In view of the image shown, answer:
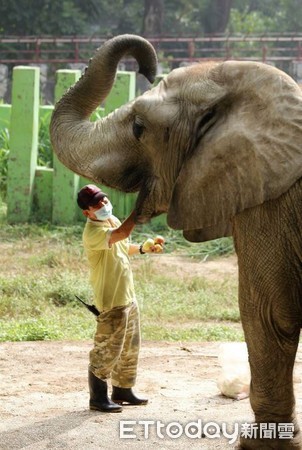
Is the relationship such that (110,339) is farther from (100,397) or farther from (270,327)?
(270,327)

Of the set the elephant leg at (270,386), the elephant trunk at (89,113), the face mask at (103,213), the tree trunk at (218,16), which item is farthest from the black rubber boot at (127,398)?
the tree trunk at (218,16)

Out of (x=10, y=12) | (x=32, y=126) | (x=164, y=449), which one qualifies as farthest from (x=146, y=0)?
(x=164, y=449)

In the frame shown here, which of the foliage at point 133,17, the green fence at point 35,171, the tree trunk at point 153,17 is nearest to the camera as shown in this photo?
the green fence at point 35,171

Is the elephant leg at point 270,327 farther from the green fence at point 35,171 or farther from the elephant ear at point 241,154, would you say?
the green fence at point 35,171

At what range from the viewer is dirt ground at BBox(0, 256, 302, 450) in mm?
5809

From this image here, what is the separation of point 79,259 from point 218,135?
252 inches

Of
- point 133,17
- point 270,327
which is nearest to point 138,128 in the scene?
point 270,327

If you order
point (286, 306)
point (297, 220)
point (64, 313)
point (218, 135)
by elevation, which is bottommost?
point (64, 313)

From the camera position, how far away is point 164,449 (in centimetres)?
565

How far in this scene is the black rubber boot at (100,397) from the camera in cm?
629

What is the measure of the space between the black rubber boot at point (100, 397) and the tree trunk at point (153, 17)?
25.6 m

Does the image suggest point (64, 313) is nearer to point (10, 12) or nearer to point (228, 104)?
point (228, 104)

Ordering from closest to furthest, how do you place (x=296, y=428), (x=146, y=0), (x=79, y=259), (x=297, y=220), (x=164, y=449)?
(x=297, y=220) < (x=296, y=428) < (x=164, y=449) < (x=79, y=259) < (x=146, y=0)

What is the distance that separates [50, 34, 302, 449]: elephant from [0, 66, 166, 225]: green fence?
23.6 ft
